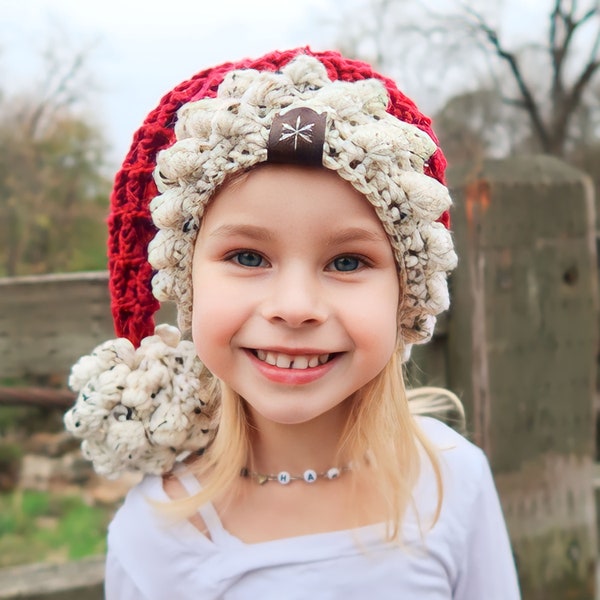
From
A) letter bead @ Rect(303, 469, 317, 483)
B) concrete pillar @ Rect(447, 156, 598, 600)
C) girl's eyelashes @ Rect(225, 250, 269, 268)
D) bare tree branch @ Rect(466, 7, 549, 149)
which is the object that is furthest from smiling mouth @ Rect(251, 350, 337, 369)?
bare tree branch @ Rect(466, 7, 549, 149)

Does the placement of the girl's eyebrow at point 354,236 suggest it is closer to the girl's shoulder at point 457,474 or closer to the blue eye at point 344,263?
the blue eye at point 344,263

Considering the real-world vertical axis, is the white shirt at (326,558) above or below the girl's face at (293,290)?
below

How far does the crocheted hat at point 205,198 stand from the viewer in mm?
976

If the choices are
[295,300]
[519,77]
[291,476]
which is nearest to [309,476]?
[291,476]

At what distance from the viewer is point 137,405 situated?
1140mm

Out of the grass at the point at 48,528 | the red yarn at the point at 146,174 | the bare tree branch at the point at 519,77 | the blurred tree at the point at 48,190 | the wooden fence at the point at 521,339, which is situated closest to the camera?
the red yarn at the point at 146,174

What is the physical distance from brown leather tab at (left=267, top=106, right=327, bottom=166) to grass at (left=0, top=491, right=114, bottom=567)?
2377mm

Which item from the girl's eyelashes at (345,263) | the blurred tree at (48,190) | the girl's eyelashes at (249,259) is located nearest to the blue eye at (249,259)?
the girl's eyelashes at (249,259)

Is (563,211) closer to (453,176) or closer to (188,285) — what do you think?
(453,176)

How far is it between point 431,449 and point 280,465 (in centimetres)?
29

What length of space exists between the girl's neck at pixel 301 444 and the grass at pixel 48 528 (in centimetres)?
192

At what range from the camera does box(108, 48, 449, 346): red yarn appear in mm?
1078

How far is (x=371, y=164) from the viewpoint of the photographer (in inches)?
38.5

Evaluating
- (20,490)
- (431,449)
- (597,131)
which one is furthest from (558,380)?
(597,131)
